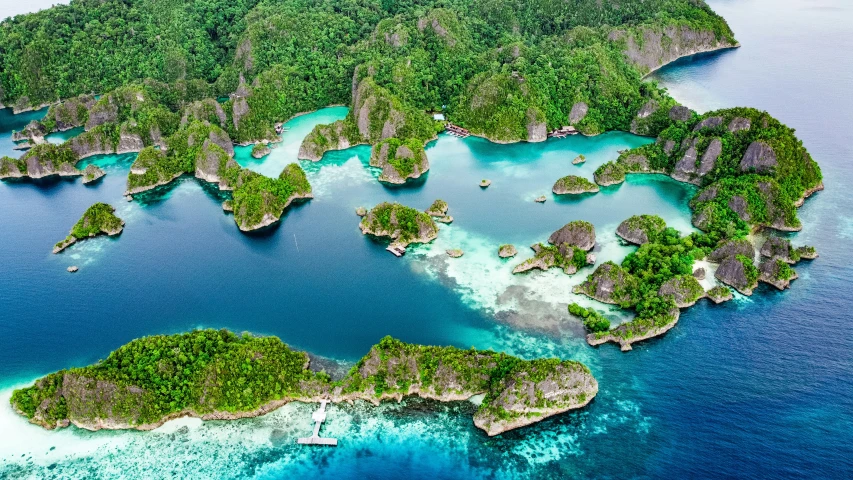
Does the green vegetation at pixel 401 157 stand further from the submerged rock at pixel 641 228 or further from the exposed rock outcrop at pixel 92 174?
the exposed rock outcrop at pixel 92 174

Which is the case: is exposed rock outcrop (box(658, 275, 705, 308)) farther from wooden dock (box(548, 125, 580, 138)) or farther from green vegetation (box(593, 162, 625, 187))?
wooden dock (box(548, 125, 580, 138))

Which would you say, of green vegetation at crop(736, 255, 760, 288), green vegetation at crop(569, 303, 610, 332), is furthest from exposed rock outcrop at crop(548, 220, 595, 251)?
green vegetation at crop(736, 255, 760, 288)

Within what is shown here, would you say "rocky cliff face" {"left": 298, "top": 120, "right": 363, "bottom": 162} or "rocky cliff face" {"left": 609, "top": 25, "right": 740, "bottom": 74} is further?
"rocky cliff face" {"left": 609, "top": 25, "right": 740, "bottom": 74}

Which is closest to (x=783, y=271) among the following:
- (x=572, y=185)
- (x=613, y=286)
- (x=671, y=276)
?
(x=671, y=276)

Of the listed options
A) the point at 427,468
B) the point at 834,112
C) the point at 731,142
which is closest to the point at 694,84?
the point at 834,112

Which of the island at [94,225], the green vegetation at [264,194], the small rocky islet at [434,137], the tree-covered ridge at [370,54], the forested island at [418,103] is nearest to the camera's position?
the small rocky islet at [434,137]

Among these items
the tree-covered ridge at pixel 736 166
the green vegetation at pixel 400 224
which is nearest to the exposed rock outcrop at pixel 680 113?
the tree-covered ridge at pixel 736 166

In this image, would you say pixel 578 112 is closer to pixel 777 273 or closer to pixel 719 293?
pixel 777 273
